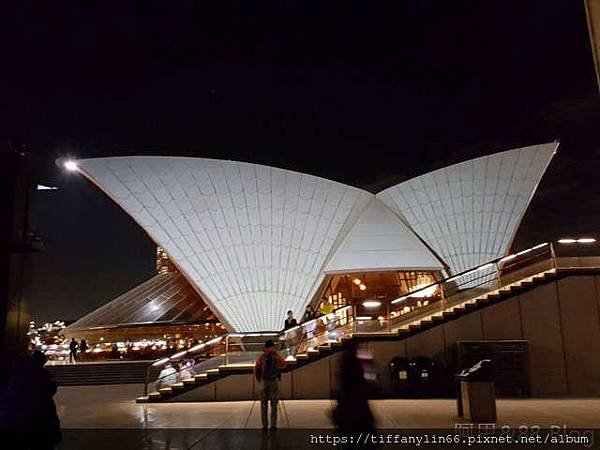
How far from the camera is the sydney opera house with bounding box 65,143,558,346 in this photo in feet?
61.4

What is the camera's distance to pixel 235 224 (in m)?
19.4

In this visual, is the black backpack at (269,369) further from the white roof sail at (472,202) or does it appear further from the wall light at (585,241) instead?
the white roof sail at (472,202)

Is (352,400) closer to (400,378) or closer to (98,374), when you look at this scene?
(400,378)

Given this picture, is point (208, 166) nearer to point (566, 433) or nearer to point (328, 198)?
point (328, 198)

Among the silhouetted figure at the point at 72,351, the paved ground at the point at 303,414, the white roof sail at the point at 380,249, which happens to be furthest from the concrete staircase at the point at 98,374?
the white roof sail at the point at 380,249

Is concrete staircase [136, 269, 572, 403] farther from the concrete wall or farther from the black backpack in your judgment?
the black backpack

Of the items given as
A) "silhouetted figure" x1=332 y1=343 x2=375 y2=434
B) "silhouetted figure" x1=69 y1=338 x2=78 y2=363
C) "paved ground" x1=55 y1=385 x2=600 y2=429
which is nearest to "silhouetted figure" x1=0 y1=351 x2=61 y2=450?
"silhouetted figure" x1=332 y1=343 x2=375 y2=434

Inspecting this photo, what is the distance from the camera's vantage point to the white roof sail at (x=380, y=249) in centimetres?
1959

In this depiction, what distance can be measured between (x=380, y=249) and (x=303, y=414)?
11527mm

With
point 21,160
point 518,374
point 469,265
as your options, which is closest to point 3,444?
point 21,160

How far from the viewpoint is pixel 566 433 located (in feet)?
23.0

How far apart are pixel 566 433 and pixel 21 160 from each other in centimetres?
767

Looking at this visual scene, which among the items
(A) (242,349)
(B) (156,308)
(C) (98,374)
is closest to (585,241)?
(A) (242,349)

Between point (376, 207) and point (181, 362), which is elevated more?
point (376, 207)
